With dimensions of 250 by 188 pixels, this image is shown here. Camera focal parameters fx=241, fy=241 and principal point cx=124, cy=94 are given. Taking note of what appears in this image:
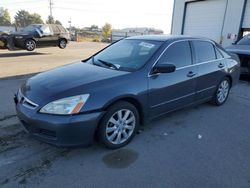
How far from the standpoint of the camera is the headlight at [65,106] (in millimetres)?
2855

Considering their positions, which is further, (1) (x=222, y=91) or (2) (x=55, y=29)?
(2) (x=55, y=29)

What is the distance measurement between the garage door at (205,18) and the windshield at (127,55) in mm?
11885

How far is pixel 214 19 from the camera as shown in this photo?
1495 centimetres

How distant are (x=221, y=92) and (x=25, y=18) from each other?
116596 millimetres

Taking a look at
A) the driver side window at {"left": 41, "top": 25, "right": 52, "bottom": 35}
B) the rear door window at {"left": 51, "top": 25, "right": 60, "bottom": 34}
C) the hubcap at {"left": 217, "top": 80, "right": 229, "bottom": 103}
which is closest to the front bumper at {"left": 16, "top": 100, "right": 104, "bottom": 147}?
the hubcap at {"left": 217, "top": 80, "right": 229, "bottom": 103}

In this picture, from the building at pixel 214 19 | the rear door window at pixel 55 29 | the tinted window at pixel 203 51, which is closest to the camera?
the tinted window at pixel 203 51

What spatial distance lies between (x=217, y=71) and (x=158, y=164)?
2.77 meters

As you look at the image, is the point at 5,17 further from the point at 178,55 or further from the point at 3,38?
the point at 178,55

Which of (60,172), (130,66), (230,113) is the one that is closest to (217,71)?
(230,113)

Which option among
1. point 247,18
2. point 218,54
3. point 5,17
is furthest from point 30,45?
point 5,17

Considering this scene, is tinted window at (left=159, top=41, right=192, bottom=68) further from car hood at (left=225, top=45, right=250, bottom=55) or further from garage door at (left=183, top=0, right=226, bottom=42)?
garage door at (left=183, top=0, right=226, bottom=42)

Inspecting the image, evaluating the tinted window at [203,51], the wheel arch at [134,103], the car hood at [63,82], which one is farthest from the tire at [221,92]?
the car hood at [63,82]

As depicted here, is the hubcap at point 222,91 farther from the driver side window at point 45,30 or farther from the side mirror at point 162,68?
the driver side window at point 45,30

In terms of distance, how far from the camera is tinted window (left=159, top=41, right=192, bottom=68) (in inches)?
154
